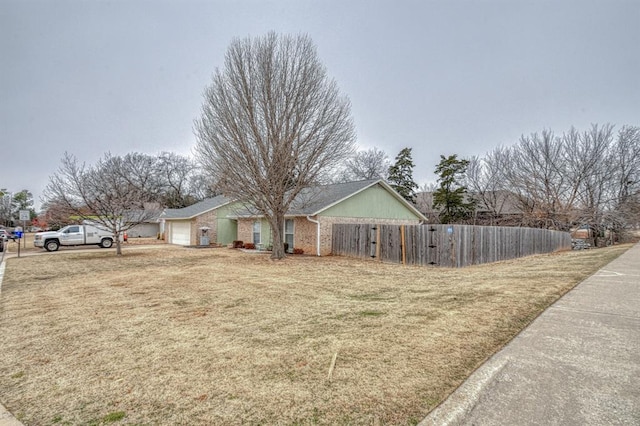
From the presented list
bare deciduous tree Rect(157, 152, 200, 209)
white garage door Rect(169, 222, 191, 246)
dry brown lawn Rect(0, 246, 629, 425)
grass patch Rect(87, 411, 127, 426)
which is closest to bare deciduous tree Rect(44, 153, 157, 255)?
white garage door Rect(169, 222, 191, 246)

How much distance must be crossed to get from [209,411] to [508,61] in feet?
63.7

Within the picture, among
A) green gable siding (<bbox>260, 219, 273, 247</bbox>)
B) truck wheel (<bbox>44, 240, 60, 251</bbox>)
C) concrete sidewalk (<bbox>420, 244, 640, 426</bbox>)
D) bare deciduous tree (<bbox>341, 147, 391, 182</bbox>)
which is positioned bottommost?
truck wheel (<bbox>44, 240, 60, 251</bbox>)

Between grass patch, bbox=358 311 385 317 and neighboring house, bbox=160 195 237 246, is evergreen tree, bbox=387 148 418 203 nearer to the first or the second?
neighboring house, bbox=160 195 237 246

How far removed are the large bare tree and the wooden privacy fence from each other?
3.86 meters

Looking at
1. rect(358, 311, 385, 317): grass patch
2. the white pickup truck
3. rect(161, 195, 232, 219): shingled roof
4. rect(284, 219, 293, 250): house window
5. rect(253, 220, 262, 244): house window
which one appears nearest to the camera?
rect(358, 311, 385, 317): grass patch

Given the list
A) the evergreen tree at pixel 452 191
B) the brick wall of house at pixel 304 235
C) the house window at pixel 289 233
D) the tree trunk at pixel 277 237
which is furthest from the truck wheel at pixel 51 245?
the evergreen tree at pixel 452 191

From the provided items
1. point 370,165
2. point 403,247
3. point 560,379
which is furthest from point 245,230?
point 370,165

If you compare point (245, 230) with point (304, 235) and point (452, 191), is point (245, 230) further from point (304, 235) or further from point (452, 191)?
point (452, 191)

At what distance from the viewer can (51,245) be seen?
21891 mm

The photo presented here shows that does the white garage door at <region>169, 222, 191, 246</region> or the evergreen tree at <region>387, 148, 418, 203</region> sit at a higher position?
the evergreen tree at <region>387, 148, 418, 203</region>

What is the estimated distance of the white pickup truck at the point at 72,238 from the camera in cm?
2169

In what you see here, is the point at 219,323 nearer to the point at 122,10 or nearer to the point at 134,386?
the point at 134,386

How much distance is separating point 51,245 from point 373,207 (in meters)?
20.8

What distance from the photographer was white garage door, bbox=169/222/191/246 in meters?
27.5
